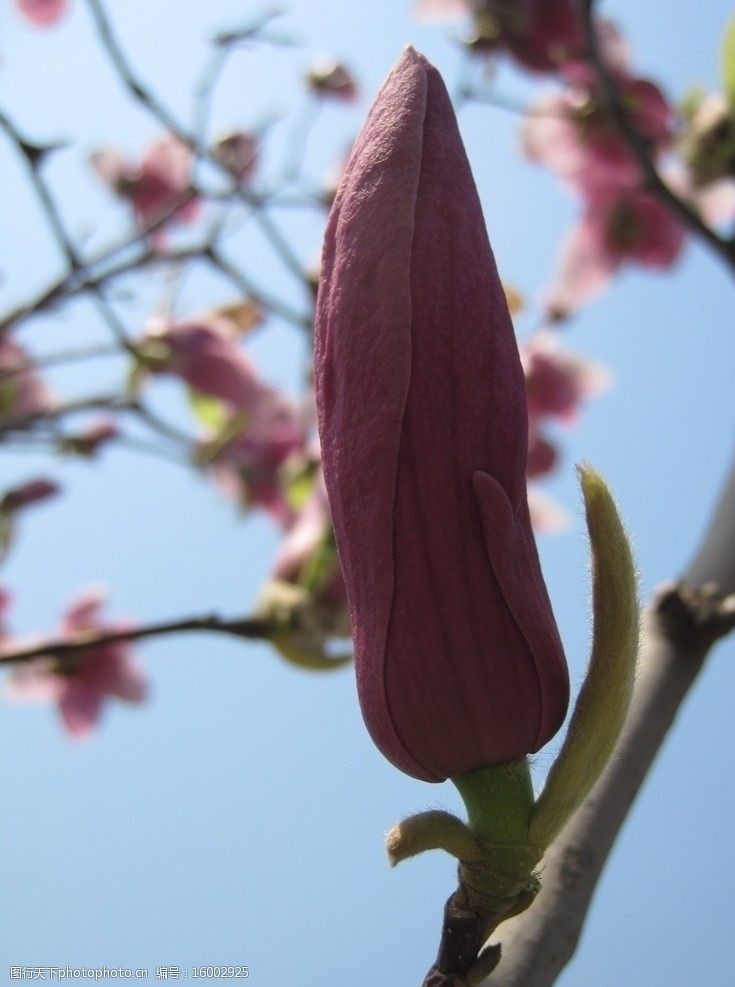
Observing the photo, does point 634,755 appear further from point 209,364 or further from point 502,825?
point 209,364

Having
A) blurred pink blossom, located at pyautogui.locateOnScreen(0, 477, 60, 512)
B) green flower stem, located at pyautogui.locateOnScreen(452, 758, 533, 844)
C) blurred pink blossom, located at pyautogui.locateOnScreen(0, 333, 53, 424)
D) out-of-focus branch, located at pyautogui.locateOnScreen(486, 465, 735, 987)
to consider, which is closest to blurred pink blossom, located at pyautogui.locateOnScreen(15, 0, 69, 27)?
blurred pink blossom, located at pyautogui.locateOnScreen(0, 333, 53, 424)

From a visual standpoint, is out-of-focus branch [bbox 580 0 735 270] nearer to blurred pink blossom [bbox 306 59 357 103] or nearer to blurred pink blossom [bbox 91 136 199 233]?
blurred pink blossom [bbox 306 59 357 103]

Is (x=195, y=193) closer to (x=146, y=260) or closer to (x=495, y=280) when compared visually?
(x=146, y=260)

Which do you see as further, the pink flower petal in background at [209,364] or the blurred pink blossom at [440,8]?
the blurred pink blossom at [440,8]

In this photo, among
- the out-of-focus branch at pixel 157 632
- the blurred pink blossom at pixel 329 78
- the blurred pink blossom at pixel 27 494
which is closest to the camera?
the out-of-focus branch at pixel 157 632

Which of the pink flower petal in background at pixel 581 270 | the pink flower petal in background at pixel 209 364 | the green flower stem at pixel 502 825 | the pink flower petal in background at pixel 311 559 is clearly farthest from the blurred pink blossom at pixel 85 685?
the green flower stem at pixel 502 825

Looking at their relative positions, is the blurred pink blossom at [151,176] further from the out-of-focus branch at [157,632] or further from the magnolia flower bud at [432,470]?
the magnolia flower bud at [432,470]
